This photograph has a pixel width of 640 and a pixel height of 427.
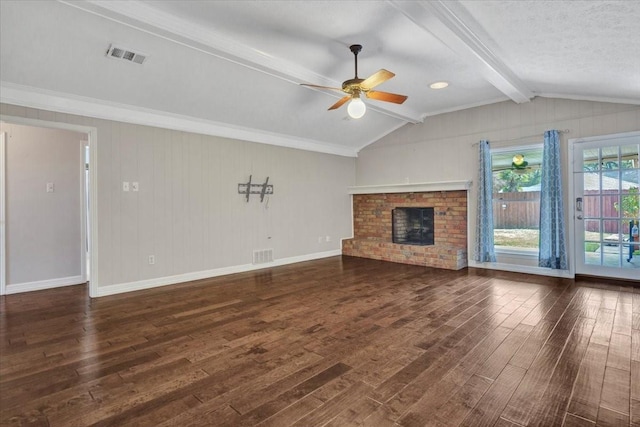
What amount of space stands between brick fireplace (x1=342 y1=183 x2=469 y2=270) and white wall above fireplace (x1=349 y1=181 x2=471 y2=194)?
0.04 metres

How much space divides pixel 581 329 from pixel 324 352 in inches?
89.2

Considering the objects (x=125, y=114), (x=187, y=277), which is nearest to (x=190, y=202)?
(x=187, y=277)

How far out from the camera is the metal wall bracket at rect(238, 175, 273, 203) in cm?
556

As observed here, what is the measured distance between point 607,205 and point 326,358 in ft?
14.8

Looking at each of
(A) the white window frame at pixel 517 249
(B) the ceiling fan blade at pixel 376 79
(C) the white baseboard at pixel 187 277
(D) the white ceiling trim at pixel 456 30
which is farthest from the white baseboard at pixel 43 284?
(A) the white window frame at pixel 517 249

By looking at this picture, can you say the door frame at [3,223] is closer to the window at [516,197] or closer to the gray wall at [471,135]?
the gray wall at [471,135]

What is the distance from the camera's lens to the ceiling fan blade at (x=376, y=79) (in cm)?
312

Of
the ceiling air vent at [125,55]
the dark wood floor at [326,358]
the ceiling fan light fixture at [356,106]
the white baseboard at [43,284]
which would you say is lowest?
the dark wood floor at [326,358]

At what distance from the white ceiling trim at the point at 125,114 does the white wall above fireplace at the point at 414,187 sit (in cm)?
175

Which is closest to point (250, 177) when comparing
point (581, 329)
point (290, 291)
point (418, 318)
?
point (290, 291)

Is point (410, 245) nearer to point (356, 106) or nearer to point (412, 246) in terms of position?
point (412, 246)

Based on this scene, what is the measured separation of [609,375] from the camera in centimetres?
212

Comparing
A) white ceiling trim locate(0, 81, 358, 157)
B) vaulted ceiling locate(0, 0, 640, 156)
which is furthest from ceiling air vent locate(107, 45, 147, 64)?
white ceiling trim locate(0, 81, 358, 157)

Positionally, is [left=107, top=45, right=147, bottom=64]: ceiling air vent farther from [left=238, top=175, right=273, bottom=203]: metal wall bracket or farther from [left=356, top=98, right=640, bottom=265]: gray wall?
[left=356, top=98, right=640, bottom=265]: gray wall
